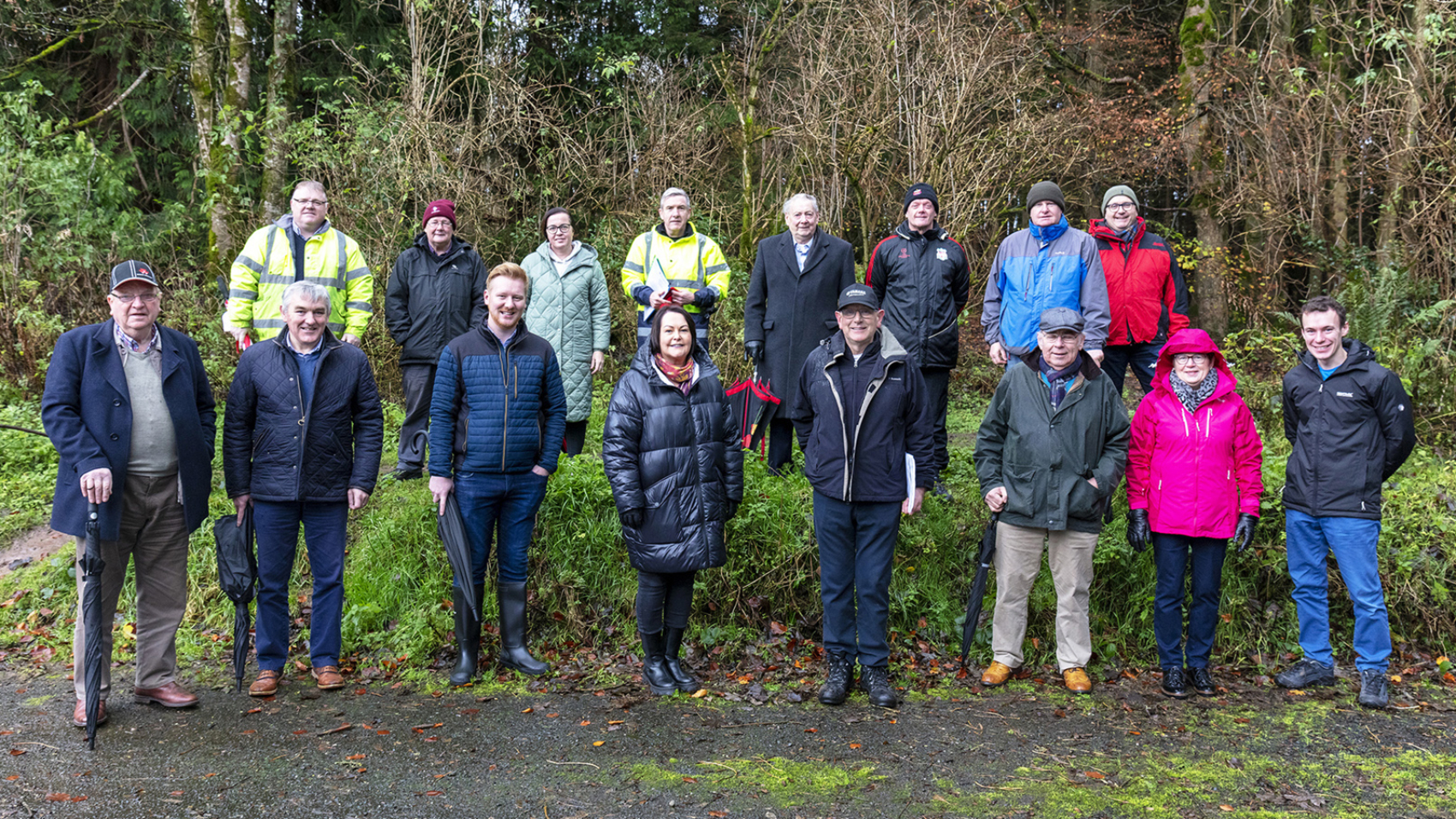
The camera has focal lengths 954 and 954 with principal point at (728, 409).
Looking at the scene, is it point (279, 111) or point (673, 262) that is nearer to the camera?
point (673, 262)

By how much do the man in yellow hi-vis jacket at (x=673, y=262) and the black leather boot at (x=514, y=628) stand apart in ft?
6.64

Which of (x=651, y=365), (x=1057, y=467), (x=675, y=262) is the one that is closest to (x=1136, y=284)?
(x=1057, y=467)

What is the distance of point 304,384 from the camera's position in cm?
499

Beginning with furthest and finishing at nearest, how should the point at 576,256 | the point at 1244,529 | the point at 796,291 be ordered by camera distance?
the point at 576,256 → the point at 796,291 → the point at 1244,529

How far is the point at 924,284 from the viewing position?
6.39m

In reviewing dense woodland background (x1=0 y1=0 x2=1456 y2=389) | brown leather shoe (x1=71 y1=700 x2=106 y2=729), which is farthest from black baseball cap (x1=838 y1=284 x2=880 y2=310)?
dense woodland background (x1=0 y1=0 x2=1456 y2=389)

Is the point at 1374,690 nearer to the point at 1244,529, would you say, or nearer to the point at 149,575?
the point at 1244,529

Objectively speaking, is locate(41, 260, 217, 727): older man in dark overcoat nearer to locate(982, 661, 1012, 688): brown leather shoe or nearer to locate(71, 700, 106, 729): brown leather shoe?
locate(71, 700, 106, 729): brown leather shoe

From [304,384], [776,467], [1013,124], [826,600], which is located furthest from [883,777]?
[1013,124]

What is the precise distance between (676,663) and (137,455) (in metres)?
2.98

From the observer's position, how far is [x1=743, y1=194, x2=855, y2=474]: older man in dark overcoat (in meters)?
6.51

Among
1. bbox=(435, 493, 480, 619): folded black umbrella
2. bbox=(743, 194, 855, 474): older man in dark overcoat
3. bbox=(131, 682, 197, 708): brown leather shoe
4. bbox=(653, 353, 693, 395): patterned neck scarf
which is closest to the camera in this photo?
bbox=(131, 682, 197, 708): brown leather shoe

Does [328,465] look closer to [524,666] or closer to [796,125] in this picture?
[524,666]

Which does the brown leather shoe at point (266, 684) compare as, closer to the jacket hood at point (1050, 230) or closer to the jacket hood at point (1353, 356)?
the jacket hood at point (1050, 230)
